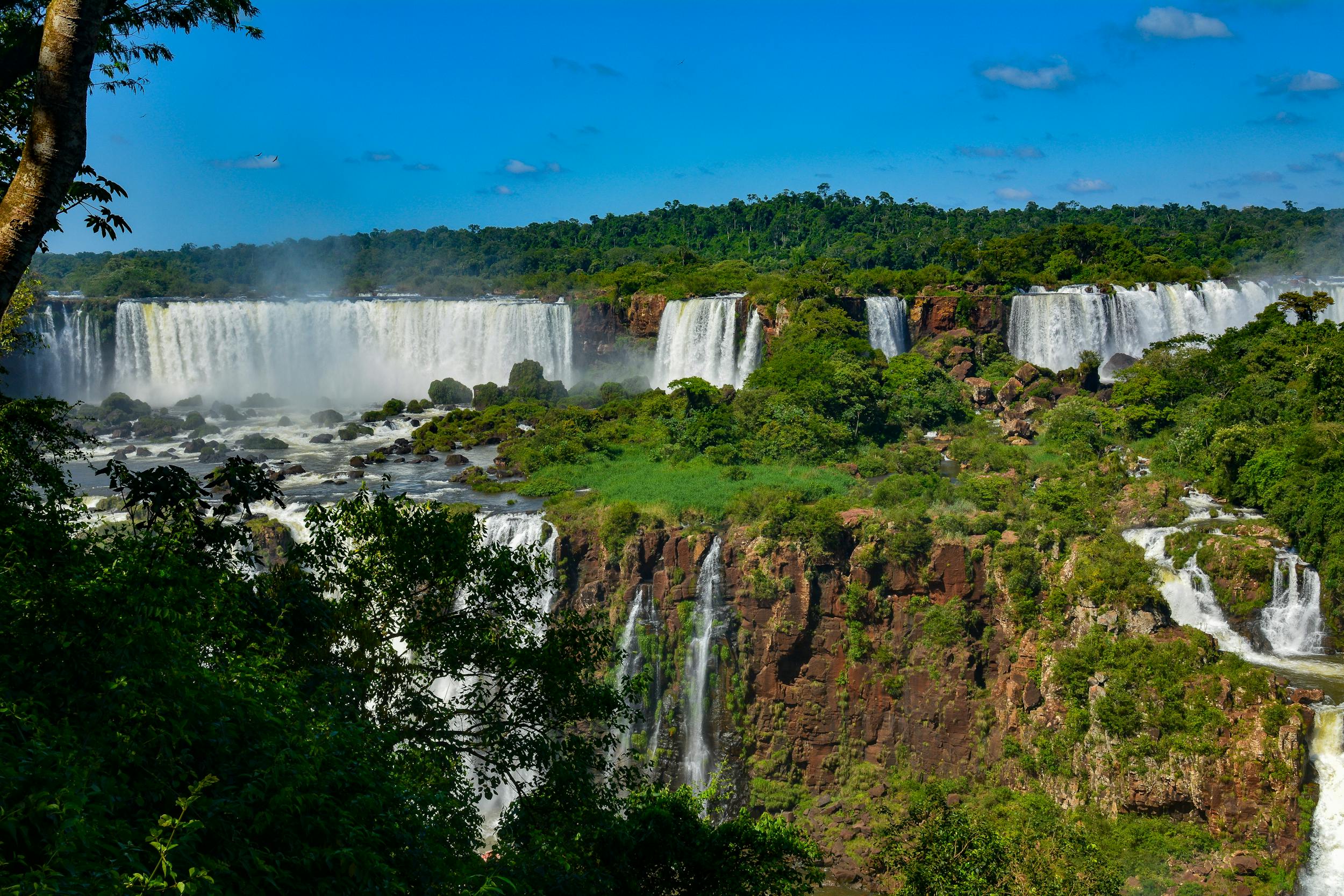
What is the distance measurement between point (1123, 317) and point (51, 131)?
48947 millimetres

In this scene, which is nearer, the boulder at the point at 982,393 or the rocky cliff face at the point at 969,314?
the boulder at the point at 982,393

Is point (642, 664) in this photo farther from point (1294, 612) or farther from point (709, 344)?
point (709, 344)

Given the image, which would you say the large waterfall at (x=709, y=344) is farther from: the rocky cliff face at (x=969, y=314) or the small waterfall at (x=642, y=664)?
the small waterfall at (x=642, y=664)

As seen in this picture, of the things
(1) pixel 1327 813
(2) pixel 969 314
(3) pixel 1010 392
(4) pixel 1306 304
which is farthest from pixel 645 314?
(1) pixel 1327 813

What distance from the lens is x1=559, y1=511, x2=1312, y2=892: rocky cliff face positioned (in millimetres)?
23625

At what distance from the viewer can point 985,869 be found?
16.1 m

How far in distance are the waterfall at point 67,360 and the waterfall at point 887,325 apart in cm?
3818

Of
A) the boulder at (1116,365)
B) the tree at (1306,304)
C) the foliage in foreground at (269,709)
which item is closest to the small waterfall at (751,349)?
the boulder at (1116,365)

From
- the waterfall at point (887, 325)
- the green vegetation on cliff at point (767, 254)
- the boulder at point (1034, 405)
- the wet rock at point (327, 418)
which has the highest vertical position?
the green vegetation on cliff at point (767, 254)

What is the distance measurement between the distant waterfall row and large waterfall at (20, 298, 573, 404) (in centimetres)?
2275

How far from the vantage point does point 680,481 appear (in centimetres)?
3170

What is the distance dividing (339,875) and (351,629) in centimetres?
484

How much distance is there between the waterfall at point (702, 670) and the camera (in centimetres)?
2591

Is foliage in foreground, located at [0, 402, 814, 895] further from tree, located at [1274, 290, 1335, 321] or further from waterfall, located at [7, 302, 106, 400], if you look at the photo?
waterfall, located at [7, 302, 106, 400]
